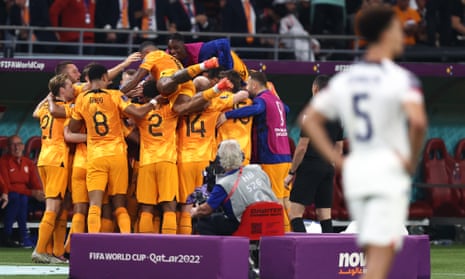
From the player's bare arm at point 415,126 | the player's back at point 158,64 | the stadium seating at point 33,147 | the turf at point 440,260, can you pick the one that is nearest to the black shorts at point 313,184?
the turf at point 440,260

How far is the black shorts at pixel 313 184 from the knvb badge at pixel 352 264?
9.54 feet

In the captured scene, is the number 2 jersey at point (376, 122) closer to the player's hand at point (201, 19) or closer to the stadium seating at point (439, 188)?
the player's hand at point (201, 19)

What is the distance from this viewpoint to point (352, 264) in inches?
433

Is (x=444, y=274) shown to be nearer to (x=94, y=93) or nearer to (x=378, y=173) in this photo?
(x=94, y=93)

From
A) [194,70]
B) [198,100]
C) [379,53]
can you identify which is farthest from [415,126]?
[198,100]

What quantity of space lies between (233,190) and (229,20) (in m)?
10.1

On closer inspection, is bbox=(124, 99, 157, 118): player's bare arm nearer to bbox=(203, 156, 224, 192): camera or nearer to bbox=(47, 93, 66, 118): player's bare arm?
bbox=(203, 156, 224, 192): camera

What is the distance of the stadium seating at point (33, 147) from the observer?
19453 mm

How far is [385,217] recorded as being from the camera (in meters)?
6.73

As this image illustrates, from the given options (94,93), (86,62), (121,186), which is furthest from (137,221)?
(86,62)

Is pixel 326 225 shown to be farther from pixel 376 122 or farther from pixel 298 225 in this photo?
pixel 376 122

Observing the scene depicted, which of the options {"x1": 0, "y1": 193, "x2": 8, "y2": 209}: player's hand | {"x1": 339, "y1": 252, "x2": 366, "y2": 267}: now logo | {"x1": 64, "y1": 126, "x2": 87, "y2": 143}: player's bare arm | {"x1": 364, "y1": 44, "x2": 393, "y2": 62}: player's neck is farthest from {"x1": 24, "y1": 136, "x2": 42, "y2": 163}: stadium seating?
{"x1": 364, "y1": 44, "x2": 393, "y2": 62}: player's neck

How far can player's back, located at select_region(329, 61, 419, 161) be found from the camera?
6.77m

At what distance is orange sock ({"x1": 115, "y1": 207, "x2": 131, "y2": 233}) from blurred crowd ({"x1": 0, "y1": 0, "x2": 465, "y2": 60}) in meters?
5.92
